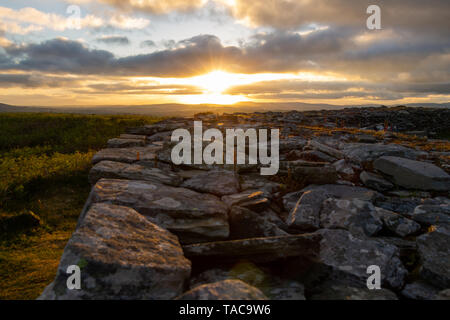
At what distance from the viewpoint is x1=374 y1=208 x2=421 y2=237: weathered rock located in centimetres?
478

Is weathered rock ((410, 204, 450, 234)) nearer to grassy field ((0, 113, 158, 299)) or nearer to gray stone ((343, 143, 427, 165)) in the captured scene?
gray stone ((343, 143, 427, 165))

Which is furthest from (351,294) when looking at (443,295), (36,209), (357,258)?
(36,209)

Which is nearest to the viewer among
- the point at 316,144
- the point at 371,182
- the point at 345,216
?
the point at 345,216

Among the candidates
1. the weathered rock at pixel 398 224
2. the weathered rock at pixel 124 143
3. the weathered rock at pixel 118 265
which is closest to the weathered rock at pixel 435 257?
the weathered rock at pixel 398 224

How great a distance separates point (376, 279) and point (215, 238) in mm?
2188

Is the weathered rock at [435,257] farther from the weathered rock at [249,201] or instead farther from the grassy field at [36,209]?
the grassy field at [36,209]

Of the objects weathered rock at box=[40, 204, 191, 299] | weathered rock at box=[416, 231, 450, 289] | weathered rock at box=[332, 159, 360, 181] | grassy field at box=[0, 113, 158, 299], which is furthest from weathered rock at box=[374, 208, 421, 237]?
grassy field at box=[0, 113, 158, 299]

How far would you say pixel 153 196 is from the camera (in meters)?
5.24

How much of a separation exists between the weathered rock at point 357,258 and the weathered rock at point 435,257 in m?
0.28

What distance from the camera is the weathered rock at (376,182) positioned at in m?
6.82

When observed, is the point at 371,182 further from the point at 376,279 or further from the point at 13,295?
the point at 13,295

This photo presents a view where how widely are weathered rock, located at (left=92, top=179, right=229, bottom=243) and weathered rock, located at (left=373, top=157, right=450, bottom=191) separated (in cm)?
442

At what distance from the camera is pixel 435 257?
3.78 meters
